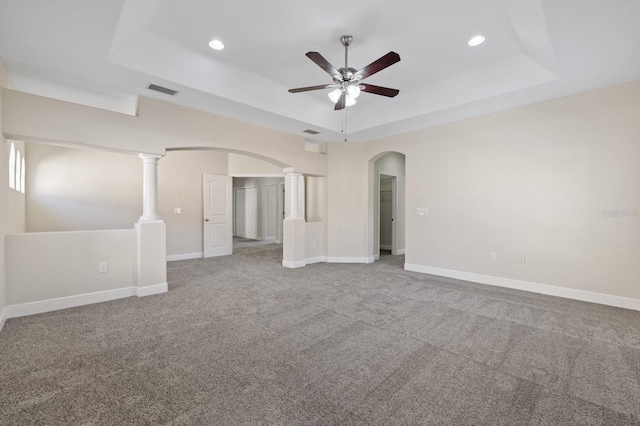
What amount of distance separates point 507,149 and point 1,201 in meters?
6.57

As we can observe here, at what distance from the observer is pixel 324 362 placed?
2.28m

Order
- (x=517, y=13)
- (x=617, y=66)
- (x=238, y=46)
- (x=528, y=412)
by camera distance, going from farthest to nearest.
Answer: (x=238, y=46) < (x=617, y=66) < (x=517, y=13) < (x=528, y=412)

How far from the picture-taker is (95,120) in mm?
3670

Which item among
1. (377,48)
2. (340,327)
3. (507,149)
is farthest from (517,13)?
(340,327)

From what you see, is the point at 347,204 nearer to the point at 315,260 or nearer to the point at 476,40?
the point at 315,260

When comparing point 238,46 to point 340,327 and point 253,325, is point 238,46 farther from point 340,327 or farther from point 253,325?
point 340,327

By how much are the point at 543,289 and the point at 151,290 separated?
566cm

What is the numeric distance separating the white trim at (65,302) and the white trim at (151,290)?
0.12 m

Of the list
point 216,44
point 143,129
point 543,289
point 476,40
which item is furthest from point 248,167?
point 543,289

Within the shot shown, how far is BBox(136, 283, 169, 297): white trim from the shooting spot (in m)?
4.00

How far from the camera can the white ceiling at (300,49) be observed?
261 centimetres

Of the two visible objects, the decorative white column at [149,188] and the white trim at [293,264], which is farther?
the white trim at [293,264]

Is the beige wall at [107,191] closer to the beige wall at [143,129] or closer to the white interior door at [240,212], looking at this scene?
the beige wall at [143,129]

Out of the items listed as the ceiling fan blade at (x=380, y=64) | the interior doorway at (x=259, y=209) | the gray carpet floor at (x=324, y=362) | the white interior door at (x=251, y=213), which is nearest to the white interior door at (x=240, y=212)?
the interior doorway at (x=259, y=209)
